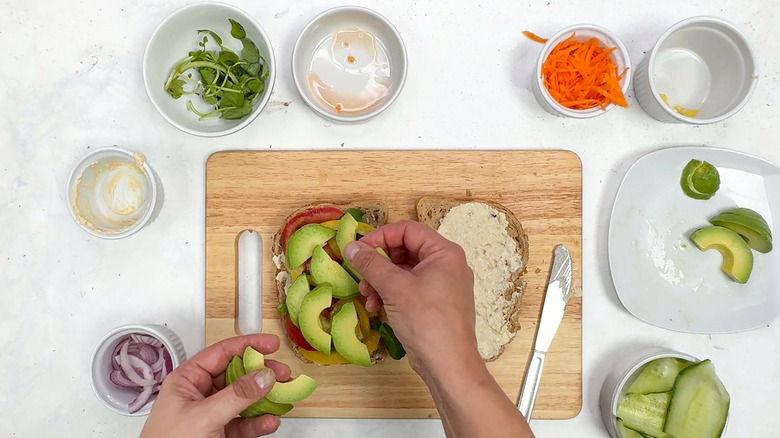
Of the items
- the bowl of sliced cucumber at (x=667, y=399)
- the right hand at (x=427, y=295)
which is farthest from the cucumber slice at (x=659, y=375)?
the right hand at (x=427, y=295)

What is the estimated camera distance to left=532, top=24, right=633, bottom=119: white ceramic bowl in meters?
1.70

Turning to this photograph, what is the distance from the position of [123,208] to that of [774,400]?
209 centimetres

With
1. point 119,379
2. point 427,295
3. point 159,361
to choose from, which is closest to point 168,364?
point 159,361

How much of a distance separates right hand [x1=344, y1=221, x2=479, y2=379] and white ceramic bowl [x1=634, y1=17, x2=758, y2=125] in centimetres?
83

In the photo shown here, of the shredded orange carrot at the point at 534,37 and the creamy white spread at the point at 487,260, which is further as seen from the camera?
the shredded orange carrot at the point at 534,37

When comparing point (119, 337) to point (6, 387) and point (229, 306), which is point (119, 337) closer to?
point (229, 306)

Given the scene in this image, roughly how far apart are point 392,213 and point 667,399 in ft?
3.08

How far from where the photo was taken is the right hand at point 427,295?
1.36m

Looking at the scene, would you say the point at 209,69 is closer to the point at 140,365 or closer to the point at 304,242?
the point at 304,242

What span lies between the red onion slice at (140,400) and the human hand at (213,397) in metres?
0.29

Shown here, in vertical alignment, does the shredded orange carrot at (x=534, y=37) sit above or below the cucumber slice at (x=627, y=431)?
above

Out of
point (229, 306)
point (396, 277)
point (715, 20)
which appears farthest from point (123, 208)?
point (715, 20)

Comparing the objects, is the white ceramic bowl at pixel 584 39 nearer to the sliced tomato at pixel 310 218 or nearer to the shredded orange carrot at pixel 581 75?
A: the shredded orange carrot at pixel 581 75

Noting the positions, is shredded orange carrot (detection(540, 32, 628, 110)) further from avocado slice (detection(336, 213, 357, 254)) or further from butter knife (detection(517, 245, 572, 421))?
avocado slice (detection(336, 213, 357, 254))
